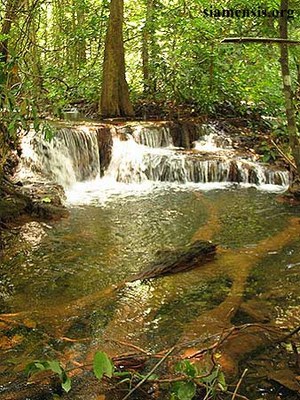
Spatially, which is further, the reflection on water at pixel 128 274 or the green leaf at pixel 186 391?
the reflection on water at pixel 128 274

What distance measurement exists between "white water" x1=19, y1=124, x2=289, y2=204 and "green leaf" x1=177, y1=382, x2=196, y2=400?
7.76m

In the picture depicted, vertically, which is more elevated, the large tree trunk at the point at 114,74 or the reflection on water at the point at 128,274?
the large tree trunk at the point at 114,74

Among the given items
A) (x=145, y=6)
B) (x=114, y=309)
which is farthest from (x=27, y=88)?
(x=145, y=6)

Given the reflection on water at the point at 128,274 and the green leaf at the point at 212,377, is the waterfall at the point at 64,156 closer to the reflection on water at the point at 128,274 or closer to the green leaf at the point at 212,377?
the reflection on water at the point at 128,274

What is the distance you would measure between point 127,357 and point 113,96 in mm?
11803

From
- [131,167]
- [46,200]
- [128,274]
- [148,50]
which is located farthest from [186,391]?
[148,50]

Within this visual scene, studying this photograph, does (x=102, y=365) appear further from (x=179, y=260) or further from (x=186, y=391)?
(x=179, y=260)

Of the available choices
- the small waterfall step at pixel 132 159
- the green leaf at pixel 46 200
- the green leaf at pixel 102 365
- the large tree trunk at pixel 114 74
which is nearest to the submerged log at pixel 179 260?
the green leaf at pixel 46 200

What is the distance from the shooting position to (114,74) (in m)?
14.6

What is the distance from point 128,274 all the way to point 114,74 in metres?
9.89

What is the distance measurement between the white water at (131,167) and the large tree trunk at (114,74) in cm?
257

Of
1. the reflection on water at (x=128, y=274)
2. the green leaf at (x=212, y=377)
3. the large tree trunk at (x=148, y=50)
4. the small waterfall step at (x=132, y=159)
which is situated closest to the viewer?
the green leaf at (x=212, y=377)

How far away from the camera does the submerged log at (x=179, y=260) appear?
18.5 ft

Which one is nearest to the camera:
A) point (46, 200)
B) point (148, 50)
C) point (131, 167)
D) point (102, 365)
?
point (102, 365)
